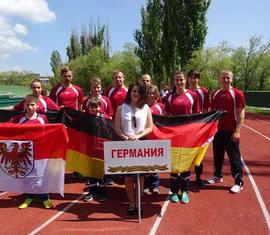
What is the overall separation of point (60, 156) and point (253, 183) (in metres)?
3.99

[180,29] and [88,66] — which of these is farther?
[88,66]

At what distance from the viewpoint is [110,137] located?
6352 millimetres

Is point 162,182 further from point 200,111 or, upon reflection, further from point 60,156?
point 60,156

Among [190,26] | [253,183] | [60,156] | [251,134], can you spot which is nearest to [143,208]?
[60,156]

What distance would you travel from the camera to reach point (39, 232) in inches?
199

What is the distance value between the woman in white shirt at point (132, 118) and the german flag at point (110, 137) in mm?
615

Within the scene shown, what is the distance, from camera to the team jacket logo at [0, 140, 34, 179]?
19.9 feet

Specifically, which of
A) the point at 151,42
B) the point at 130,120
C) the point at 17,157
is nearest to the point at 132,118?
the point at 130,120

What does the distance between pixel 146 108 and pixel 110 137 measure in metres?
0.97

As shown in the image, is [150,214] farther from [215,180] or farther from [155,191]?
[215,180]

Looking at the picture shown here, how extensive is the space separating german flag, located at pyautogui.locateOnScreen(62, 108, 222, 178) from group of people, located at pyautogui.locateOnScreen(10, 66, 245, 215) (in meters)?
0.23

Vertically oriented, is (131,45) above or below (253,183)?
above

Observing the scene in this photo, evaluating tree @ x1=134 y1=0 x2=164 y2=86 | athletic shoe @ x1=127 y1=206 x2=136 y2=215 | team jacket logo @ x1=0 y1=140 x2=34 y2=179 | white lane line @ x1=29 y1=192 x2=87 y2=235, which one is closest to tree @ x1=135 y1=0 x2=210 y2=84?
tree @ x1=134 y1=0 x2=164 y2=86

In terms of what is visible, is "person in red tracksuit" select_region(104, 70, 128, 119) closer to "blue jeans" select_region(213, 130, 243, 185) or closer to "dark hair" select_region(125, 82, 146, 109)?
"dark hair" select_region(125, 82, 146, 109)
